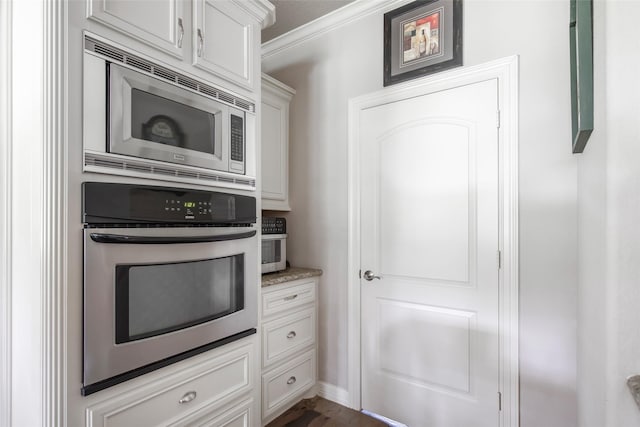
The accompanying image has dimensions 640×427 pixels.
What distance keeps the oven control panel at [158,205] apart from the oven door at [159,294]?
45 millimetres

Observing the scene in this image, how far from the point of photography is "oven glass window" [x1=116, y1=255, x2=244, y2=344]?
116cm

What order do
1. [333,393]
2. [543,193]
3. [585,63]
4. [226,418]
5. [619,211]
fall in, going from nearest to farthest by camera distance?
[619,211] → [585,63] → [226,418] → [543,193] → [333,393]

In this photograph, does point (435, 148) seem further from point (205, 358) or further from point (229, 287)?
point (205, 358)

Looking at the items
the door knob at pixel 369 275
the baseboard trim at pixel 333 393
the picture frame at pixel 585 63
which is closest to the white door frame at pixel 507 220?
the picture frame at pixel 585 63

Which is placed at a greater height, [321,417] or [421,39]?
[421,39]

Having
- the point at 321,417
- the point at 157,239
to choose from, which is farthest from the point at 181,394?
the point at 321,417

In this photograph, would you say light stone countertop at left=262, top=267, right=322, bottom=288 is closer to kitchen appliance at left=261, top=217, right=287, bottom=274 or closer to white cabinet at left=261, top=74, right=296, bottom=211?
kitchen appliance at left=261, top=217, right=287, bottom=274

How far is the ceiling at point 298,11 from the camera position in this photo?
7.32 ft

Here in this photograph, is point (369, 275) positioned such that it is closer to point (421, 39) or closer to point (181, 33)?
point (421, 39)

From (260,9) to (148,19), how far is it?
0.67 metres

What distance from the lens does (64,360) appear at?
1.02 metres

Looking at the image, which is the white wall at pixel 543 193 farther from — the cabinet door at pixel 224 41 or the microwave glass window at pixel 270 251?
the microwave glass window at pixel 270 251

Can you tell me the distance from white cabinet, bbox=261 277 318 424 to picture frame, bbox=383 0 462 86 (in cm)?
157

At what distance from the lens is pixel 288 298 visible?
6.98ft
